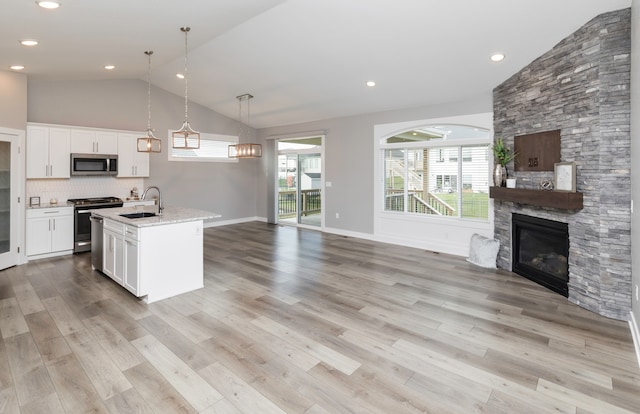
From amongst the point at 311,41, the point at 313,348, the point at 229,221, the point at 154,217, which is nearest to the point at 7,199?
the point at 154,217

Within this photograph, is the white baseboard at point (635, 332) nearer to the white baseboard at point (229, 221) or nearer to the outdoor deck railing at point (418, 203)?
the outdoor deck railing at point (418, 203)

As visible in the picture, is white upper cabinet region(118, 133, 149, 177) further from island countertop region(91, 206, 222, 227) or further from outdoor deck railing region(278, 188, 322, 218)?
outdoor deck railing region(278, 188, 322, 218)

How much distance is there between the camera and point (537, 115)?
4.49 metres

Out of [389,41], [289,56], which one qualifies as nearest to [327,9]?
[389,41]

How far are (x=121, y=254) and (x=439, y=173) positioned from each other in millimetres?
5410

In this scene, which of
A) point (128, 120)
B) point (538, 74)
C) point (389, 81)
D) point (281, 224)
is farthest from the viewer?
point (281, 224)

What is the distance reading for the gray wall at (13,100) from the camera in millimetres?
5102

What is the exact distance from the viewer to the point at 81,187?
663 cm

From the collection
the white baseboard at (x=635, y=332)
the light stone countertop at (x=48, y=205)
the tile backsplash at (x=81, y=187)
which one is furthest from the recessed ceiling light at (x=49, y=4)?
the white baseboard at (x=635, y=332)

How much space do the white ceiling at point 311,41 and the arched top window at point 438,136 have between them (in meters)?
0.53

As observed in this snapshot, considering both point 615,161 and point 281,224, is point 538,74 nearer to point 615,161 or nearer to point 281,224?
point 615,161

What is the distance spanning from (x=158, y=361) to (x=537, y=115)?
512 centimetres

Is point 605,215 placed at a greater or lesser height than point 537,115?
lesser

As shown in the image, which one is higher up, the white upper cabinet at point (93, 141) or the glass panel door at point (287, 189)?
the white upper cabinet at point (93, 141)
